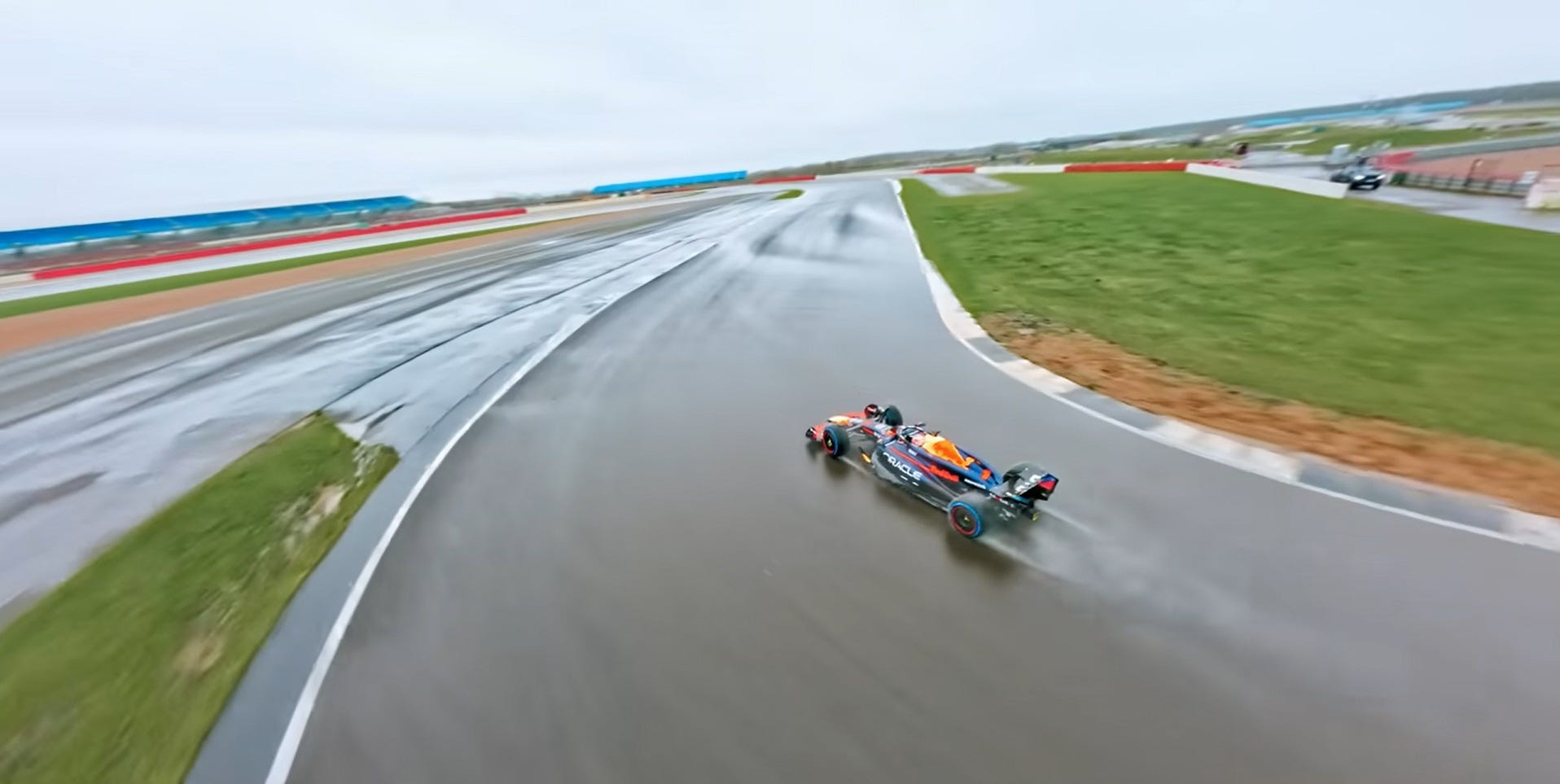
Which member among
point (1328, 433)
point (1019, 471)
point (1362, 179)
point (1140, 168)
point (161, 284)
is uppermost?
point (1019, 471)

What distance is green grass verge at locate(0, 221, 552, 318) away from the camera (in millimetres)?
29297

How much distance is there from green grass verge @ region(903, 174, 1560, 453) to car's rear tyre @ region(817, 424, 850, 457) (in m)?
7.51

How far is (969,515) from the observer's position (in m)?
7.31

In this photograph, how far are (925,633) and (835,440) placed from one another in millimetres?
3840

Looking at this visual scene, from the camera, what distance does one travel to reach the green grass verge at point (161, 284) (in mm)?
29297

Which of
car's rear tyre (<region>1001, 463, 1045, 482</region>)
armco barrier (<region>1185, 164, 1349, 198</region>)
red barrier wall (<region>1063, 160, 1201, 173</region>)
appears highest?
car's rear tyre (<region>1001, 463, 1045, 482</region>)

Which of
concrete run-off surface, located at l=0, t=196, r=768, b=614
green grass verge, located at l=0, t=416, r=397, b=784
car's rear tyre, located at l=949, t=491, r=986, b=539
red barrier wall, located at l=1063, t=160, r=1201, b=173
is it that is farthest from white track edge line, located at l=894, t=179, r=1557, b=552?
red barrier wall, located at l=1063, t=160, r=1201, b=173

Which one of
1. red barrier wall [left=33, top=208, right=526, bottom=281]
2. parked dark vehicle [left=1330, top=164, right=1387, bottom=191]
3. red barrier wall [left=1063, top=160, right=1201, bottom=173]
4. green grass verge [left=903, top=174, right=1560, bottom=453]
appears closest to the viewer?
green grass verge [left=903, top=174, right=1560, bottom=453]

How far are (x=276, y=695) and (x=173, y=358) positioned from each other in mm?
18005

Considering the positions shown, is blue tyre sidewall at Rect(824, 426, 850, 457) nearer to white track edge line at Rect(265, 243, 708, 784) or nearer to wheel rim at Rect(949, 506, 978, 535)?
wheel rim at Rect(949, 506, 978, 535)

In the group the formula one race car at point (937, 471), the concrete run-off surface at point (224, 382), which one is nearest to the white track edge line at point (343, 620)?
the concrete run-off surface at point (224, 382)

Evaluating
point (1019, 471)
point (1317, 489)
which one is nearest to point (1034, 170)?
point (1317, 489)

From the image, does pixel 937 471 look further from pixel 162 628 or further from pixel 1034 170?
pixel 1034 170

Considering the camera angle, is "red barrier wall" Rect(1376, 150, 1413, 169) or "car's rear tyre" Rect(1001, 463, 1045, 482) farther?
"red barrier wall" Rect(1376, 150, 1413, 169)
